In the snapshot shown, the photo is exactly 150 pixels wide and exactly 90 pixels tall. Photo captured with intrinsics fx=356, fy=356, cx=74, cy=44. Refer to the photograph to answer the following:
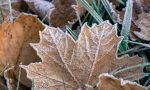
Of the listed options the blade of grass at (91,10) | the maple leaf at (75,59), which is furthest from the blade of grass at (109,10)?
the maple leaf at (75,59)

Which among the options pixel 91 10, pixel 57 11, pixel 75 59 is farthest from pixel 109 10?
pixel 75 59

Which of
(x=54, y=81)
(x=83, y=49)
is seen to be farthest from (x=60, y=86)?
(x=83, y=49)

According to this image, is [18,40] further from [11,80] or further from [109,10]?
[109,10]

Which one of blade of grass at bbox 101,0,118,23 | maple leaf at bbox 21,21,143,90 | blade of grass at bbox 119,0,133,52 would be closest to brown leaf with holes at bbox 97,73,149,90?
maple leaf at bbox 21,21,143,90

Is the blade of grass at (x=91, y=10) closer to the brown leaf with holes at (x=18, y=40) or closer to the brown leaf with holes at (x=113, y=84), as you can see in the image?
the brown leaf with holes at (x=18, y=40)

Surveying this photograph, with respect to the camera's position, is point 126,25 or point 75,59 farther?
point 126,25

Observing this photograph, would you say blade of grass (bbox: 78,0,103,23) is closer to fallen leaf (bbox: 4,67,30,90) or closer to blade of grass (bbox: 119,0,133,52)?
blade of grass (bbox: 119,0,133,52)

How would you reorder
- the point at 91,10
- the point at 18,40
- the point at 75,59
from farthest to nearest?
the point at 91,10 → the point at 18,40 → the point at 75,59
